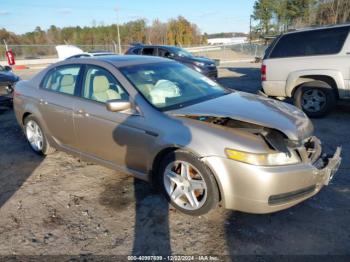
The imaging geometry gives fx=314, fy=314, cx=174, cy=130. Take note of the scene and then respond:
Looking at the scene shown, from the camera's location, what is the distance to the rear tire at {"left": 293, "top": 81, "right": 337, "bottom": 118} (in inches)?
258

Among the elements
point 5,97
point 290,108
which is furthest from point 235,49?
point 290,108

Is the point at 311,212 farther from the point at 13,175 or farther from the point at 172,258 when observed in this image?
the point at 13,175

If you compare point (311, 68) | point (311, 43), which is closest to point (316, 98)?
point (311, 68)

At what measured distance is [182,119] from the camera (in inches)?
126

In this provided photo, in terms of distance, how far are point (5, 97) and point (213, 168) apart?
719 cm

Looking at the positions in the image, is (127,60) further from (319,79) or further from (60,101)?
(319,79)

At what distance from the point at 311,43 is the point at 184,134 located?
194 inches

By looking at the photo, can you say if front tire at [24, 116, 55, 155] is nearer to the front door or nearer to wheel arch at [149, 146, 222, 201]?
the front door

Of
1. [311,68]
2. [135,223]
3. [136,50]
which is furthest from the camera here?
[136,50]

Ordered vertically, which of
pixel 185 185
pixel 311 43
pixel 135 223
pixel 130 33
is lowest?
pixel 135 223

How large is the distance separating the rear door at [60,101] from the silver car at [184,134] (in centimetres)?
2

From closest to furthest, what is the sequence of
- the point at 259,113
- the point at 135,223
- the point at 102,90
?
1. the point at 135,223
2. the point at 259,113
3. the point at 102,90

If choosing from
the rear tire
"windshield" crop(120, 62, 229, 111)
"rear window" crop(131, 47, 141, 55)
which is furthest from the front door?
"rear window" crop(131, 47, 141, 55)

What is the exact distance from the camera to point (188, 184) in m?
3.19
